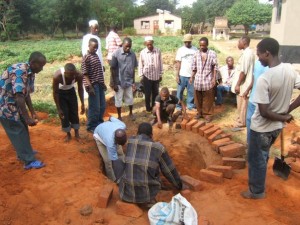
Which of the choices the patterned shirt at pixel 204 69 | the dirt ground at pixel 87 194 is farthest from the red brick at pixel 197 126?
the patterned shirt at pixel 204 69

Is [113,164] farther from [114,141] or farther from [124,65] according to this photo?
[124,65]

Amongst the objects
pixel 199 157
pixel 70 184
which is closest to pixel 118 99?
pixel 199 157

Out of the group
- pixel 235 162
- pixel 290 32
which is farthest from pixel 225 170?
pixel 290 32

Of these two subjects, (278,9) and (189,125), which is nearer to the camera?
(189,125)

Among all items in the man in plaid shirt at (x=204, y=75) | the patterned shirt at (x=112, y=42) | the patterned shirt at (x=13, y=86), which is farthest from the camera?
the patterned shirt at (x=112, y=42)

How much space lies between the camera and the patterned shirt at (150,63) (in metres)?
6.19

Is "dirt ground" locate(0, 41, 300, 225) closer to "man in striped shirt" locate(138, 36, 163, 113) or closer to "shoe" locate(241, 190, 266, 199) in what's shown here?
"shoe" locate(241, 190, 266, 199)

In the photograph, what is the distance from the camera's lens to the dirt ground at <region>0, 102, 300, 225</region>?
10.2ft

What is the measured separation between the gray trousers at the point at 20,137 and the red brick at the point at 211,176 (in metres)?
2.38

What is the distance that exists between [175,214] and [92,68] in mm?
3209

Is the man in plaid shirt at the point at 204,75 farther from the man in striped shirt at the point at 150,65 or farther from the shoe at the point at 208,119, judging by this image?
the man in striped shirt at the point at 150,65

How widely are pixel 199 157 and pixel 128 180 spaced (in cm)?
207

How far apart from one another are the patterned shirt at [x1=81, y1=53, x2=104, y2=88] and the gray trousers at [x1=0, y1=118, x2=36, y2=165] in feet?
4.82

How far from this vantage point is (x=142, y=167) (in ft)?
10.1
